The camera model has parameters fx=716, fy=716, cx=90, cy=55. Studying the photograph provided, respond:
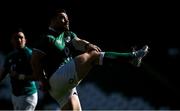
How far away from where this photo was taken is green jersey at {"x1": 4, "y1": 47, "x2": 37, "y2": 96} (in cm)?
806

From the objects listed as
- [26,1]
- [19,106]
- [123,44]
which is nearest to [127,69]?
[123,44]

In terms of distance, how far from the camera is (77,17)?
11117mm

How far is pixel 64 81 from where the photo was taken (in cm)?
643

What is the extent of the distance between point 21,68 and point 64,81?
68.0 inches

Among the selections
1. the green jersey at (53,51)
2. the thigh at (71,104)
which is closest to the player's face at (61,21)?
the green jersey at (53,51)

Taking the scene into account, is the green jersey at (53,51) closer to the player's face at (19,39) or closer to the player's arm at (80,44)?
the player's arm at (80,44)

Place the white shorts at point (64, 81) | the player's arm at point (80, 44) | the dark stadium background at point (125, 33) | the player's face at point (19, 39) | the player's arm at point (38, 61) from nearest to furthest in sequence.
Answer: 1. the white shorts at point (64, 81)
2. the player's arm at point (38, 61)
3. the player's arm at point (80, 44)
4. the player's face at point (19, 39)
5. the dark stadium background at point (125, 33)

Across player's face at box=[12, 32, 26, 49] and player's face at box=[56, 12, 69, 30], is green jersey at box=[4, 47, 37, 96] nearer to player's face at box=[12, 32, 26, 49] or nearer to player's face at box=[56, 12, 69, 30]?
player's face at box=[12, 32, 26, 49]

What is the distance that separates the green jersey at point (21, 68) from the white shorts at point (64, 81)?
1.55 metres

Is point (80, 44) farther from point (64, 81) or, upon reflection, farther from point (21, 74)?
point (21, 74)

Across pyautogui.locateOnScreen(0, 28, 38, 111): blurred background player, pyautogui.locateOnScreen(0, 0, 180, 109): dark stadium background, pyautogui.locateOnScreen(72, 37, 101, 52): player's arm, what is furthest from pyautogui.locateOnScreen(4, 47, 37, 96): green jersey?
pyautogui.locateOnScreen(0, 0, 180, 109): dark stadium background

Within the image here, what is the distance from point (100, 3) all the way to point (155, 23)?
0.94 metres

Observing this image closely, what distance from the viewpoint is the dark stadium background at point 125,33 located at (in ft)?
35.7

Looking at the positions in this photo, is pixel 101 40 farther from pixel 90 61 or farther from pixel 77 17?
pixel 90 61
